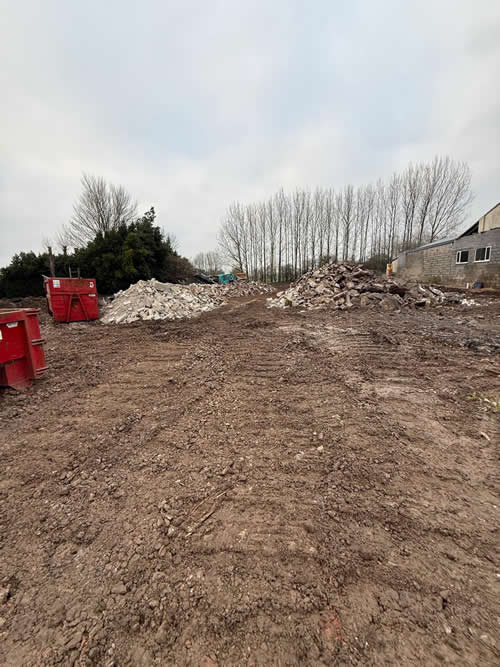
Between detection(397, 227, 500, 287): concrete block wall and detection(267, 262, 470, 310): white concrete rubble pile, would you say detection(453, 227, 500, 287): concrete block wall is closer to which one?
detection(397, 227, 500, 287): concrete block wall

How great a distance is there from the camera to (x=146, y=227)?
20.7 meters

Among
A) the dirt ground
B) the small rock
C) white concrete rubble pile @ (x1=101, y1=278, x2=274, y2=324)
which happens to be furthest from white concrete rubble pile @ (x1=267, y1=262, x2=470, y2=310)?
the small rock

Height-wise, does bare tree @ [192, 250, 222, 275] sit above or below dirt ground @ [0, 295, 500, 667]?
above

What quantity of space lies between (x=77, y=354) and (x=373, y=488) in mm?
6449

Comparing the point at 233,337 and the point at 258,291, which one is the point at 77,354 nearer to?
the point at 233,337

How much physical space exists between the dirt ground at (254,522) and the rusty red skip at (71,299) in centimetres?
769

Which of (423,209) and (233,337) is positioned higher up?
(423,209)

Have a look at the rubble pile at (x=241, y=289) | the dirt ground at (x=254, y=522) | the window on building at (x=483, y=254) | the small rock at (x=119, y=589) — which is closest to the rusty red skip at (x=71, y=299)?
the dirt ground at (x=254, y=522)

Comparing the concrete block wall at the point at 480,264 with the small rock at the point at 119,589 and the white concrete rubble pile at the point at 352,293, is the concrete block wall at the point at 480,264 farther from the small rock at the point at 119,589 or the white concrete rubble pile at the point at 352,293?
the small rock at the point at 119,589

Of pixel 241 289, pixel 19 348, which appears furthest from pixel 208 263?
pixel 19 348

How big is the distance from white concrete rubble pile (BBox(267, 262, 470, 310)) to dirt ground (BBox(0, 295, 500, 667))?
716 cm

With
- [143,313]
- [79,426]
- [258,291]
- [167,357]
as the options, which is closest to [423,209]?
[258,291]

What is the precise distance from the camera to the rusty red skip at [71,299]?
10.1 meters

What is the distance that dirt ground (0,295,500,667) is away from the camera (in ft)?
4.20
